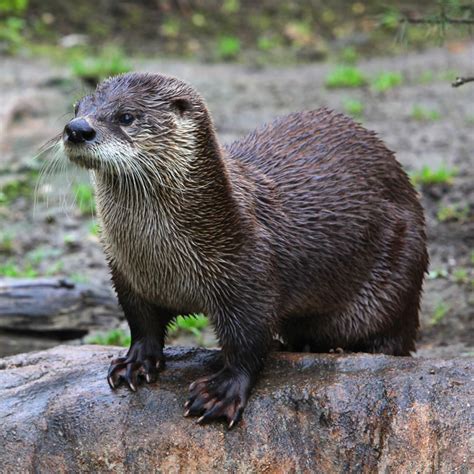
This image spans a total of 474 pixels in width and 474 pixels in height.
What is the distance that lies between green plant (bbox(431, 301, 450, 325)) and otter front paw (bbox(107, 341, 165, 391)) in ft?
6.33

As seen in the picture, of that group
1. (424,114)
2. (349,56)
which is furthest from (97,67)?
(424,114)

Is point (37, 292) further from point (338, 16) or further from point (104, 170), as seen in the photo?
point (338, 16)

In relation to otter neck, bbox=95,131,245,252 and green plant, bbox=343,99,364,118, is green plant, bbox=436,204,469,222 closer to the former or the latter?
green plant, bbox=343,99,364,118

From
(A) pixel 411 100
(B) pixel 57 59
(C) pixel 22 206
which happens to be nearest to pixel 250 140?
(C) pixel 22 206

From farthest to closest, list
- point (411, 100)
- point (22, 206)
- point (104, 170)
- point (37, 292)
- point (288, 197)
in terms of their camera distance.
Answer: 1. point (411, 100)
2. point (22, 206)
3. point (37, 292)
4. point (288, 197)
5. point (104, 170)

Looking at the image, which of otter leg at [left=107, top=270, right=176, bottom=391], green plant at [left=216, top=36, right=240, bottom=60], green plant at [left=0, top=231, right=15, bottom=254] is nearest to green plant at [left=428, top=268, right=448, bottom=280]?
otter leg at [left=107, top=270, right=176, bottom=391]

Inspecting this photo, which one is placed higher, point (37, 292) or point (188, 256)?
point (188, 256)

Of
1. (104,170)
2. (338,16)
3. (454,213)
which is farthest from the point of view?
(338,16)

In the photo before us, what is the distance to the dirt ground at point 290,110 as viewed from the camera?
212 inches

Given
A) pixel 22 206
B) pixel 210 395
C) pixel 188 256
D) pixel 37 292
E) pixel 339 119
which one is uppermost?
pixel 339 119

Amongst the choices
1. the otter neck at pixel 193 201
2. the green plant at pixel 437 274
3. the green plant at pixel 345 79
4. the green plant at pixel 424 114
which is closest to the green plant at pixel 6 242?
the green plant at pixel 437 274

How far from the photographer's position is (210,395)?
3.22 metres

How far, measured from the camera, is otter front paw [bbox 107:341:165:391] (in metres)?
3.38

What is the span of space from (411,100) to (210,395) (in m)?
6.02
